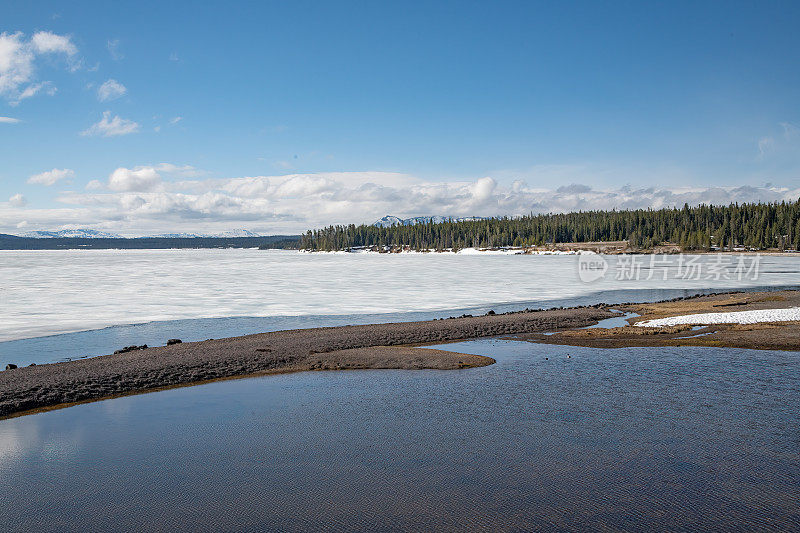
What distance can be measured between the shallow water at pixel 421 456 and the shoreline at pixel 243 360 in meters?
1.16

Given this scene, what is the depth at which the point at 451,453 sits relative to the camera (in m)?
9.45

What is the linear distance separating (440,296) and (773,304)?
20769 millimetres

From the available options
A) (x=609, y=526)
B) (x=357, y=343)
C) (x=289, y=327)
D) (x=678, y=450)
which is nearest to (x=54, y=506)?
(x=609, y=526)

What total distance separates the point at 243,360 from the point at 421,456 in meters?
9.62

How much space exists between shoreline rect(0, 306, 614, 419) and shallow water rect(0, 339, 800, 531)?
1.16 metres

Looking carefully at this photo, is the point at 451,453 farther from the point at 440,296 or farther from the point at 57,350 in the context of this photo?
the point at 440,296

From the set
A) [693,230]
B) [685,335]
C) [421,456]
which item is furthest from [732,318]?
[693,230]

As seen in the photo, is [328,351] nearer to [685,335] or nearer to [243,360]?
[243,360]

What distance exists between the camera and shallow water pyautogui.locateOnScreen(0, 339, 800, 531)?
7363 mm

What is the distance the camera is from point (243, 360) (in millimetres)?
17344

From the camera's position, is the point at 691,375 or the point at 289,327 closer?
the point at 691,375

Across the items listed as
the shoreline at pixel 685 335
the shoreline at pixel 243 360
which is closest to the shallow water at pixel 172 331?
the shoreline at pixel 243 360

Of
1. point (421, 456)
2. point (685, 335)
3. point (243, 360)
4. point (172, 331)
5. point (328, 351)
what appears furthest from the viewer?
point (172, 331)

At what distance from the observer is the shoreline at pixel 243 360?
13.8m
